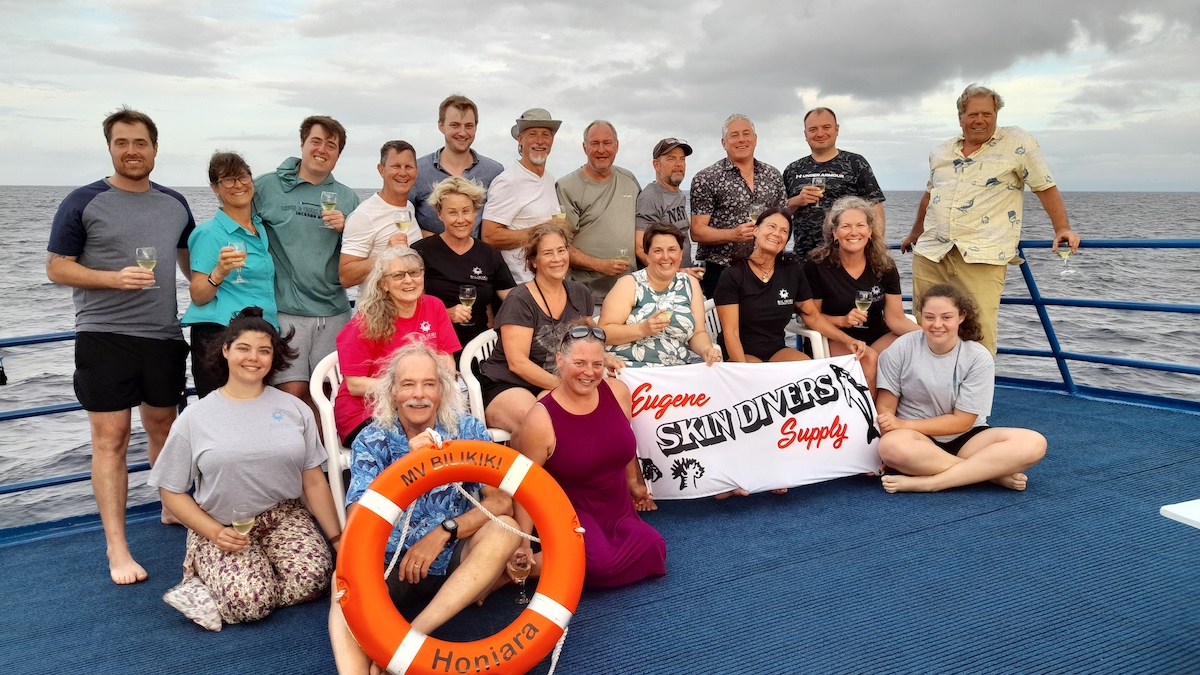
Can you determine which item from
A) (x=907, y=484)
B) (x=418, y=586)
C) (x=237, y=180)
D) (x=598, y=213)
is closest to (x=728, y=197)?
(x=598, y=213)

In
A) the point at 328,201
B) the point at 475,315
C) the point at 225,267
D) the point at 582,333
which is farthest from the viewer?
the point at 475,315

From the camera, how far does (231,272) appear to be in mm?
3455

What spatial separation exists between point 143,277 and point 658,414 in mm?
2268

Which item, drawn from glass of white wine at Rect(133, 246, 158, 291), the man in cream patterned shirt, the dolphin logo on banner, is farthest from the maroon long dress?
the man in cream patterned shirt

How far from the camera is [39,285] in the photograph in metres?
20.2

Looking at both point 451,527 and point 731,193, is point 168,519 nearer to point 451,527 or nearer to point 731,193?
point 451,527

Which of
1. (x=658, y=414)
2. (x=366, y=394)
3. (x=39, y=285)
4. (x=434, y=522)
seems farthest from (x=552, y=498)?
(x=39, y=285)

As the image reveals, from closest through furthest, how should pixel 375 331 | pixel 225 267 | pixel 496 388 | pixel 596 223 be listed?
pixel 375 331
pixel 225 267
pixel 496 388
pixel 596 223

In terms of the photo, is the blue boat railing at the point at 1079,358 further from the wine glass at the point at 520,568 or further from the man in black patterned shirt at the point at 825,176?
the wine glass at the point at 520,568

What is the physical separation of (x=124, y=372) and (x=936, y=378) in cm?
368

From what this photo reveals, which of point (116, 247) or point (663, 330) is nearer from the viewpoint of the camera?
point (116, 247)

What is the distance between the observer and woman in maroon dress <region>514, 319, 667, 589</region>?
2859 mm

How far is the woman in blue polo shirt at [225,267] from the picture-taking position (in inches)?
133

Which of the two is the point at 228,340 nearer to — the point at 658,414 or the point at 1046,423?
the point at 658,414
